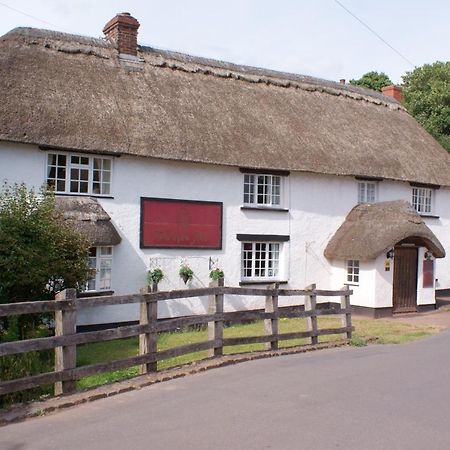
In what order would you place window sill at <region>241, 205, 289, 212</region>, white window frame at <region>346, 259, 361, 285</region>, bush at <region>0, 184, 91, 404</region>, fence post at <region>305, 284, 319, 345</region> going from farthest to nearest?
white window frame at <region>346, 259, 361, 285</region> < window sill at <region>241, 205, 289, 212</region> < fence post at <region>305, 284, 319, 345</region> < bush at <region>0, 184, 91, 404</region>

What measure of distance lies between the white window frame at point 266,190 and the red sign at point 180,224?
130 cm

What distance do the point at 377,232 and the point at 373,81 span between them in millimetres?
31471

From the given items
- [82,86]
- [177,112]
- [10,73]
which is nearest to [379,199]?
[177,112]

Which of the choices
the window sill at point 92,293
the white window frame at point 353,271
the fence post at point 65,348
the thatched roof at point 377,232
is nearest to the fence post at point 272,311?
the fence post at point 65,348

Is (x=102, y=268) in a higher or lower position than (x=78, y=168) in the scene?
lower

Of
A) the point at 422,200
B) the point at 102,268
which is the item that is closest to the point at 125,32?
the point at 102,268

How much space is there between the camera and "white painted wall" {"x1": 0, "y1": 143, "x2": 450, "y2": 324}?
15359 mm

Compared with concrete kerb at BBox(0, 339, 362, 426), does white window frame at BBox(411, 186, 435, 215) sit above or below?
above

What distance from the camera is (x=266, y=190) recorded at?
730 inches

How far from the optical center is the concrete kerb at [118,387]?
22.3ft

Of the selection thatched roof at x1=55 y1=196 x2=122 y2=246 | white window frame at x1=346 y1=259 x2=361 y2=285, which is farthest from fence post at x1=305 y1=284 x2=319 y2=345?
white window frame at x1=346 y1=259 x2=361 y2=285

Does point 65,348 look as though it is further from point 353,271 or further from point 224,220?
point 353,271

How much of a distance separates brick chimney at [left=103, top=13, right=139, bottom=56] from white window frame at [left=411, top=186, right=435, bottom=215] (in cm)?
1132

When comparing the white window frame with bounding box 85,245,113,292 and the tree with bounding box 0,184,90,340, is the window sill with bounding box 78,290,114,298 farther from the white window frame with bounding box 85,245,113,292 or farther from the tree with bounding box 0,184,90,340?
the tree with bounding box 0,184,90,340
